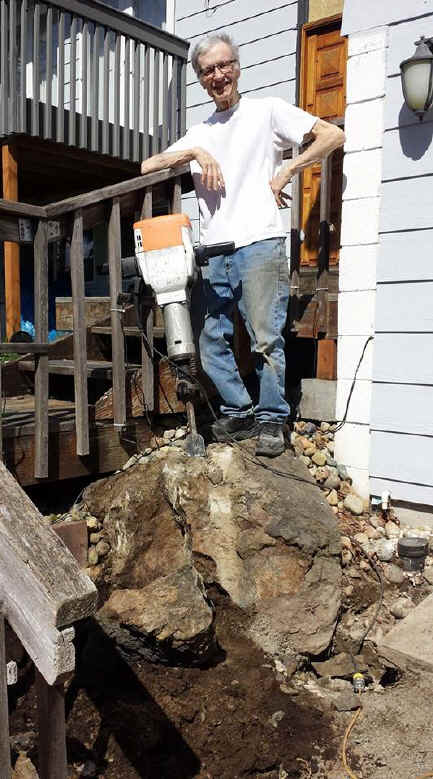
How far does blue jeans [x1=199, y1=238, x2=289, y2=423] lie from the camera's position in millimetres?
3443

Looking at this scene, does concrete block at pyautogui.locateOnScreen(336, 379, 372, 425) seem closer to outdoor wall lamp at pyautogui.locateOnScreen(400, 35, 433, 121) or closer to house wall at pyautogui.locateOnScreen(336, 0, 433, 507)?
house wall at pyautogui.locateOnScreen(336, 0, 433, 507)

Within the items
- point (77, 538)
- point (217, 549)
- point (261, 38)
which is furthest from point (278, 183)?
point (261, 38)

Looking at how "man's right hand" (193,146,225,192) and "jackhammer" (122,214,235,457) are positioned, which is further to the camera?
"man's right hand" (193,146,225,192)

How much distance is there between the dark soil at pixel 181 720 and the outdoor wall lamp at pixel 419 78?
277cm

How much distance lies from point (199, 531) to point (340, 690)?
927 millimetres

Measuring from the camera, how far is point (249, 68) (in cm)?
628

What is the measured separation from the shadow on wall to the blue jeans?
859 millimetres

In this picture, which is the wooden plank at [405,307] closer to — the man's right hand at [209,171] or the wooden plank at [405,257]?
the wooden plank at [405,257]

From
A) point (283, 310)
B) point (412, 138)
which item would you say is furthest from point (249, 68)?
point (283, 310)

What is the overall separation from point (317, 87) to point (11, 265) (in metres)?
3.17

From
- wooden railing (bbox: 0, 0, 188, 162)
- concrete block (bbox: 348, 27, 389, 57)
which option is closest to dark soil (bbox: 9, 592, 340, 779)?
concrete block (bbox: 348, 27, 389, 57)

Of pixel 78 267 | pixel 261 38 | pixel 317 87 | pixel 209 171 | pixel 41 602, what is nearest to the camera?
pixel 41 602

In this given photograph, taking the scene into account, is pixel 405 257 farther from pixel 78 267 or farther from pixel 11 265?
pixel 11 265

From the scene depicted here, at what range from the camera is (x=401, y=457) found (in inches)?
146
